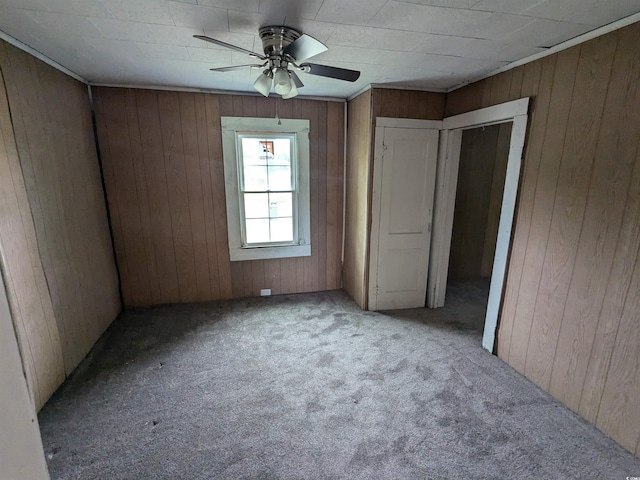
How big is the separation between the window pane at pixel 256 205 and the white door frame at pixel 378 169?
1.27m

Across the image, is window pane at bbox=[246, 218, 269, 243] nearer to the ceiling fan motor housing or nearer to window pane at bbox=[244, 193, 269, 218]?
window pane at bbox=[244, 193, 269, 218]

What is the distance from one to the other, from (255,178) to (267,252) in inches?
34.8

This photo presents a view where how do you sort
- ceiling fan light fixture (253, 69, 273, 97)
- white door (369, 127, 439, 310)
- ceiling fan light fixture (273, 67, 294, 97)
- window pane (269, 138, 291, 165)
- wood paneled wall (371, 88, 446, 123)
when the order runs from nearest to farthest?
ceiling fan light fixture (273, 67, 294, 97) < ceiling fan light fixture (253, 69, 273, 97) < wood paneled wall (371, 88, 446, 123) < white door (369, 127, 439, 310) < window pane (269, 138, 291, 165)

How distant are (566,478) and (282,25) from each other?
2.86 metres

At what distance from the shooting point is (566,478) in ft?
5.27

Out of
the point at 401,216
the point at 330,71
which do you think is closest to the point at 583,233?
the point at 401,216

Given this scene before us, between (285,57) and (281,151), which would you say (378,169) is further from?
(285,57)

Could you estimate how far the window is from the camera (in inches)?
136

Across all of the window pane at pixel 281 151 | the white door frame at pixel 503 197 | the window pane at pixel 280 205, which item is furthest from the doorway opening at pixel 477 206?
the window pane at pixel 281 151

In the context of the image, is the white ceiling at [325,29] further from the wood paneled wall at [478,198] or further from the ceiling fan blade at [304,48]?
the wood paneled wall at [478,198]

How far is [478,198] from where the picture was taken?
438 centimetres

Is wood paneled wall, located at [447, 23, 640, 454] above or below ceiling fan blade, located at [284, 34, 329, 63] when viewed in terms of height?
below

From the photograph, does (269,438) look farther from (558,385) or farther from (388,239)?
(388,239)

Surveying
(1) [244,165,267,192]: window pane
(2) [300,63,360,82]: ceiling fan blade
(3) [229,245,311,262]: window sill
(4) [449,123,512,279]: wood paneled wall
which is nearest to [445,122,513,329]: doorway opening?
(4) [449,123,512,279]: wood paneled wall
